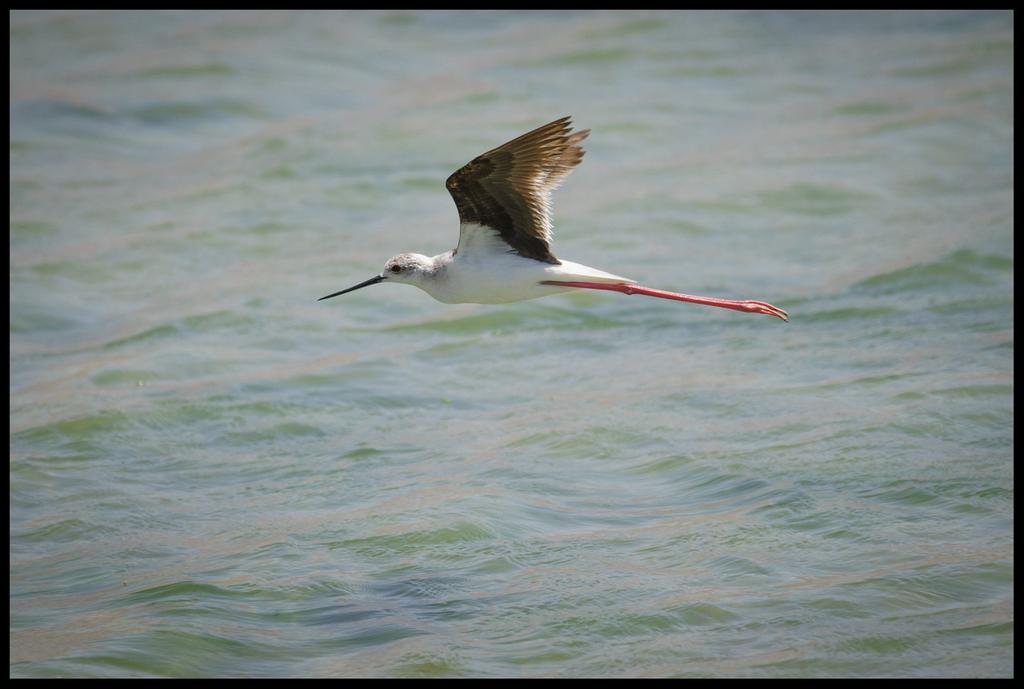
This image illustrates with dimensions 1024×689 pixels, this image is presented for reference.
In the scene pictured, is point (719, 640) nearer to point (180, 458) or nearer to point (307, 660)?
point (307, 660)

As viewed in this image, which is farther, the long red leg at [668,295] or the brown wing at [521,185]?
the long red leg at [668,295]

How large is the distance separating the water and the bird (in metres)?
1.36

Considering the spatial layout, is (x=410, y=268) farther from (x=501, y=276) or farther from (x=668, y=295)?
(x=668, y=295)

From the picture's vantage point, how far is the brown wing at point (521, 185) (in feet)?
23.5

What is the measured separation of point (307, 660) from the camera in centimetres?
664

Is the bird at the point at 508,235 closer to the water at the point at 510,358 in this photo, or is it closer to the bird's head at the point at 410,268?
the bird's head at the point at 410,268

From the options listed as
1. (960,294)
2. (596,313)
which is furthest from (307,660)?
(960,294)

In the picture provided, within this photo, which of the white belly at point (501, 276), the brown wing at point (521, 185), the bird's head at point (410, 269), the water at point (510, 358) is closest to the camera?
the water at point (510, 358)

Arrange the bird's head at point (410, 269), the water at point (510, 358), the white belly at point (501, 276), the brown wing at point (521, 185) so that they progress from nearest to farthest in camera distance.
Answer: the water at point (510, 358) < the brown wing at point (521, 185) < the white belly at point (501, 276) < the bird's head at point (410, 269)

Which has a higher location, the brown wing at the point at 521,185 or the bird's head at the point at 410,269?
the brown wing at the point at 521,185

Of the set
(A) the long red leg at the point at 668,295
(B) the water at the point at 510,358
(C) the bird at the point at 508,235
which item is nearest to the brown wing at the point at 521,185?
(C) the bird at the point at 508,235

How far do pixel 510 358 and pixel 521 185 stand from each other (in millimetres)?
3726

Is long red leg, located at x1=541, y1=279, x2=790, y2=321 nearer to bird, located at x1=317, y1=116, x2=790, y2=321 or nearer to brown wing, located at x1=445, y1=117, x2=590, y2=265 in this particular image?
bird, located at x1=317, y1=116, x2=790, y2=321

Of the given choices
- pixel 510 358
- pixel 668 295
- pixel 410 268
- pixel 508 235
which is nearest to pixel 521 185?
pixel 508 235
